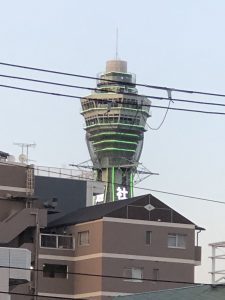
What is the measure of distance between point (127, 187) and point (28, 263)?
384ft

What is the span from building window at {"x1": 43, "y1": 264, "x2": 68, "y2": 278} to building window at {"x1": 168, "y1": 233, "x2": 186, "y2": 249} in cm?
725

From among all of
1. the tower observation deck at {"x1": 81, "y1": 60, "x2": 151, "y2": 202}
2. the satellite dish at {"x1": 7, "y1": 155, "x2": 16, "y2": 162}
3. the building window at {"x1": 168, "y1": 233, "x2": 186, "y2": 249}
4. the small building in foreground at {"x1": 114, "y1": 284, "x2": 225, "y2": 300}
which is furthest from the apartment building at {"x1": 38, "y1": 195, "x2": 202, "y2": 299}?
the tower observation deck at {"x1": 81, "y1": 60, "x2": 151, "y2": 202}

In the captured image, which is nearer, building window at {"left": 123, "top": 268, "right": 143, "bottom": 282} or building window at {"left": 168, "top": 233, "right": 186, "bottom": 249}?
building window at {"left": 123, "top": 268, "right": 143, "bottom": 282}

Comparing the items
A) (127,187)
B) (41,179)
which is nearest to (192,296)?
(41,179)

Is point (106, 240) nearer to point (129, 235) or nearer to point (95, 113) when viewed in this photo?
point (129, 235)

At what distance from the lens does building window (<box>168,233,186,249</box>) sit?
73.3m

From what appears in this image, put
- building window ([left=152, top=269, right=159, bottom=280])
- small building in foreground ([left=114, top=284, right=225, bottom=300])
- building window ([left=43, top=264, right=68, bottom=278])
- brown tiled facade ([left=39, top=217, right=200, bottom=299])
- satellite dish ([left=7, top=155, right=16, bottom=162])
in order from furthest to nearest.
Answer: satellite dish ([left=7, top=155, right=16, bottom=162]), building window ([left=43, top=264, right=68, bottom=278]), building window ([left=152, top=269, right=159, bottom=280]), brown tiled facade ([left=39, top=217, right=200, bottom=299]), small building in foreground ([left=114, top=284, right=225, bottom=300])

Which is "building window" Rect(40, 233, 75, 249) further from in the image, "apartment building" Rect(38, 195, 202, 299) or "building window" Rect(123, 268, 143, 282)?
"building window" Rect(123, 268, 143, 282)

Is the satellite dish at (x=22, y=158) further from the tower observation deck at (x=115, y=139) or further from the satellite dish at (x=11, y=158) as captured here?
the tower observation deck at (x=115, y=139)

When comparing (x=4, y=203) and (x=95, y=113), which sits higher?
(x=95, y=113)

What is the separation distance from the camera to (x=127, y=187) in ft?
584

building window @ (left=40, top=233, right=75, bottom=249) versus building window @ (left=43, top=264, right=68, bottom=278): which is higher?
building window @ (left=40, top=233, right=75, bottom=249)

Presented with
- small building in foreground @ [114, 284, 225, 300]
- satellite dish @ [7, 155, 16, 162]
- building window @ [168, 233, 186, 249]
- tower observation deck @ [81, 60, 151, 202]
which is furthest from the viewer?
tower observation deck @ [81, 60, 151, 202]

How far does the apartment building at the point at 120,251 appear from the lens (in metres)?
70.4
